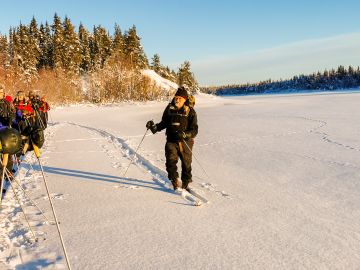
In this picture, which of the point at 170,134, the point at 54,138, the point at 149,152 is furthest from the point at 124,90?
the point at 170,134

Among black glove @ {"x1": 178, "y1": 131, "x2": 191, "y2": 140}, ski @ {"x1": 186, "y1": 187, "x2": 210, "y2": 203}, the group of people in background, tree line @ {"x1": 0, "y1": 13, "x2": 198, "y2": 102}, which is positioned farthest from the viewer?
tree line @ {"x1": 0, "y1": 13, "x2": 198, "y2": 102}

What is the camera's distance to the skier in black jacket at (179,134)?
20.2ft

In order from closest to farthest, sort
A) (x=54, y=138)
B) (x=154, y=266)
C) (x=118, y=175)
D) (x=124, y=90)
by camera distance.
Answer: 1. (x=154, y=266)
2. (x=118, y=175)
3. (x=54, y=138)
4. (x=124, y=90)

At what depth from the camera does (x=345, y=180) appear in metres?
6.51

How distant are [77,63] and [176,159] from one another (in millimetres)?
69376

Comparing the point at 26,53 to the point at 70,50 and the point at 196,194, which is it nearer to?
the point at 70,50

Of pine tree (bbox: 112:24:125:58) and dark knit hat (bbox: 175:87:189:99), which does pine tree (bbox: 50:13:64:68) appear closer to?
pine tree (bbox: 112:24:125:58)

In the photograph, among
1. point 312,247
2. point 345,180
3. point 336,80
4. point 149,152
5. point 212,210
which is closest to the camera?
point 312,247

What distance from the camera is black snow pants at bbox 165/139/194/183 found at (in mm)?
6170

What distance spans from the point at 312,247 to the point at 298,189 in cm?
250

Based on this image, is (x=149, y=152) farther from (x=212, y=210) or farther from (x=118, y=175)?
(x=212, y=210)

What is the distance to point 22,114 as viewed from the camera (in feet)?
33.7

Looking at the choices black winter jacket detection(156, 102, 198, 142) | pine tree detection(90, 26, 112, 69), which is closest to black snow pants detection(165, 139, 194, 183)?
black winter jacket detection(156, 102, 198, 142)

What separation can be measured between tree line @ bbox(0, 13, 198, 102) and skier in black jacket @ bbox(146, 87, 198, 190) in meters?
40.5
